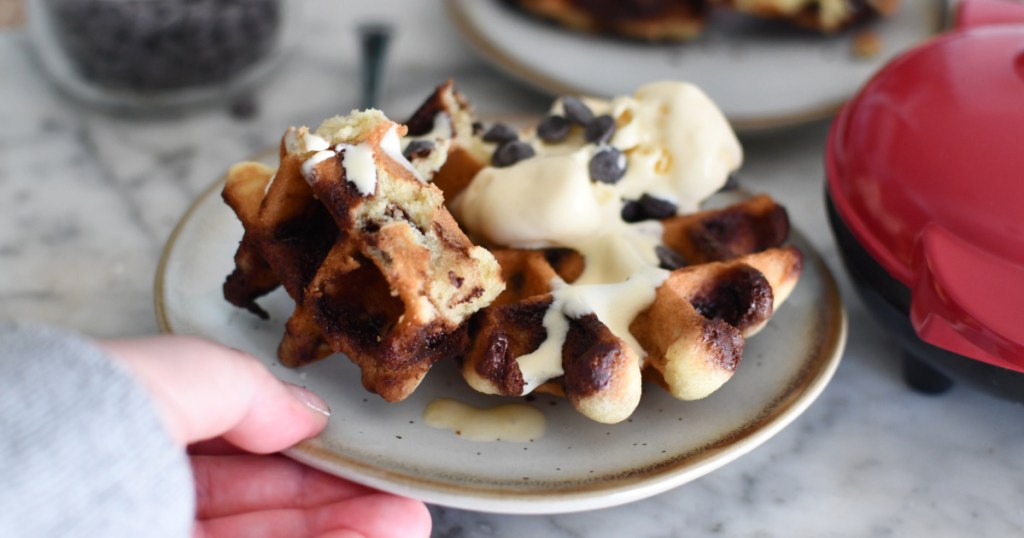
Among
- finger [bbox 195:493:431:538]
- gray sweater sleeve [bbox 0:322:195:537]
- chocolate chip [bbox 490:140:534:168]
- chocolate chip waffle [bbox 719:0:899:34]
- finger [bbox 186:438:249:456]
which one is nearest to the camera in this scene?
gray sweater sleeve [bbox 0:322:195:537]

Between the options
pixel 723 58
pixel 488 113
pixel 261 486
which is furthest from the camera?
pixel 723 58

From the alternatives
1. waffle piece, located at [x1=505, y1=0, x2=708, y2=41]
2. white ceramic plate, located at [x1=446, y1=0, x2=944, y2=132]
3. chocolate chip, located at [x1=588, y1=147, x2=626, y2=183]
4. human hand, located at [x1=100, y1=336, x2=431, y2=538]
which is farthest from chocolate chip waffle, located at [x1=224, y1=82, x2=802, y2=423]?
waffle piece, located at [x1=505, y1=0, x2=708, y2=41]

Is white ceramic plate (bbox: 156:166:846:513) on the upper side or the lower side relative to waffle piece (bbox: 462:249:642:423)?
lower

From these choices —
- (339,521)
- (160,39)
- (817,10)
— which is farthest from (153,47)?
(817,10)

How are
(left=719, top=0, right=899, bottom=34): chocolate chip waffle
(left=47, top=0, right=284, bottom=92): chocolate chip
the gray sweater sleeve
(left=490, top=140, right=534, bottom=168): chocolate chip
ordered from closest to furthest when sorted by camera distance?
the gray sweater sleeve → (left=490, top=140, right=534, bottom=168): chocolate chip → (left=47, top=0, right=284, bottom=92): chocolate chip → (left=719, top=0, right=899, bottom=34): chocolate chip waffle

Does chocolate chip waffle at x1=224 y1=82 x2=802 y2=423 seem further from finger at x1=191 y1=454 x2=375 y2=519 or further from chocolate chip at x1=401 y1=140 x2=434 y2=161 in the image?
finger at x1=191 y1=454 x2=375 y2=519

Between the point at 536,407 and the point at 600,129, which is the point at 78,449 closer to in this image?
the point at 536,407

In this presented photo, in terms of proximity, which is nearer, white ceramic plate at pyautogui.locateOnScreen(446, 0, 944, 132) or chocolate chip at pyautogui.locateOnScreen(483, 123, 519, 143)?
chocolate chip at pyautogui.locateOnScreen(483, 123, 519, 143)
